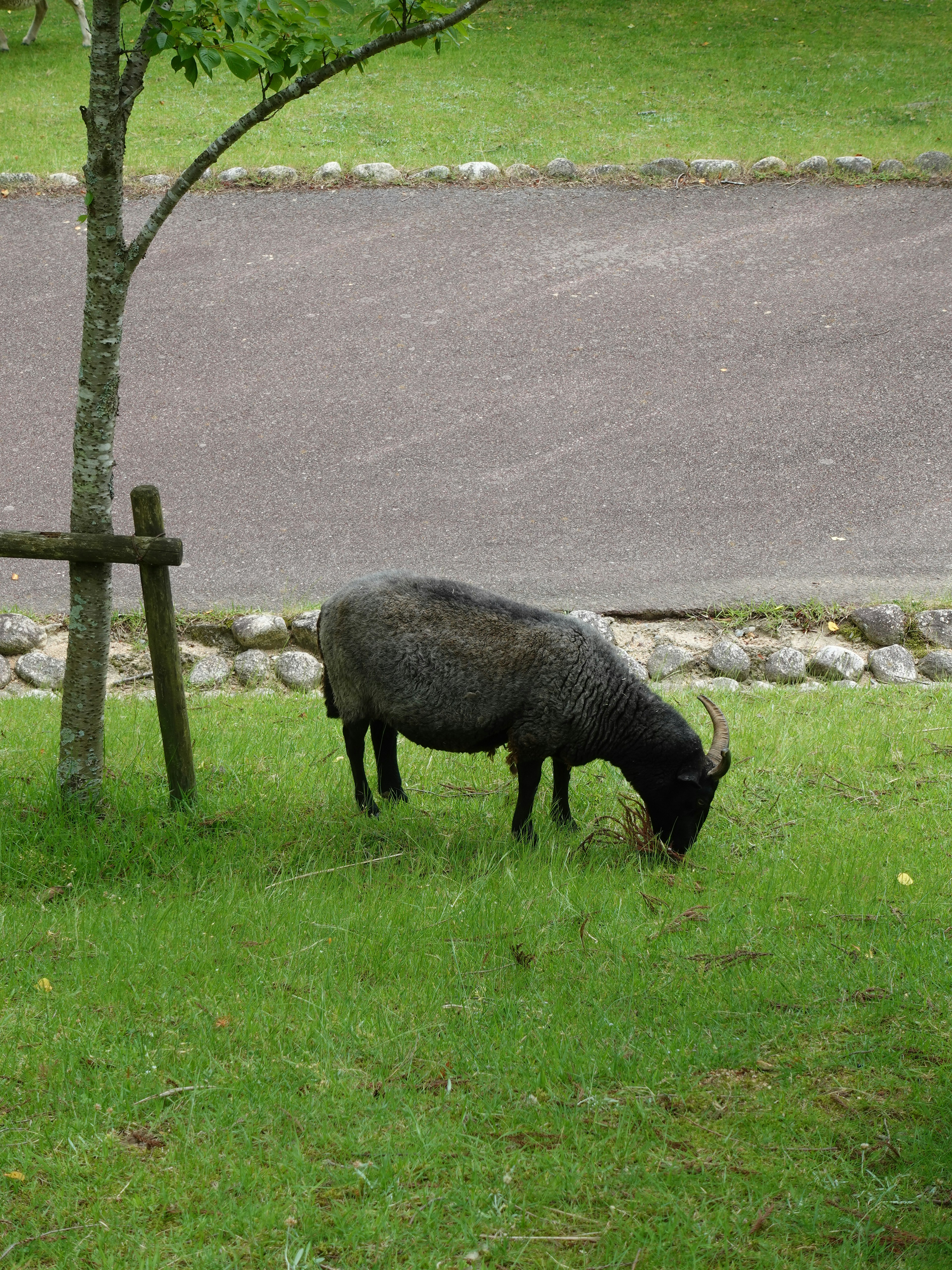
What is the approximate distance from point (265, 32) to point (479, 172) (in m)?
11.1

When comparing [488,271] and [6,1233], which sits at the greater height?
[488,271]

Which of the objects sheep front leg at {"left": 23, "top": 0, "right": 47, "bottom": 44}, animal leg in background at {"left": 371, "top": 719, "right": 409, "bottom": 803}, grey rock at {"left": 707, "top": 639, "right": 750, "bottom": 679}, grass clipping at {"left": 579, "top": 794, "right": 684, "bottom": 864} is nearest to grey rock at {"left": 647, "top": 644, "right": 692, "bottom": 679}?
grey rock at {"left": 707, "top": 639, "right": 750, "bottom": 679}

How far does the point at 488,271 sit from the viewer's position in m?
14.3

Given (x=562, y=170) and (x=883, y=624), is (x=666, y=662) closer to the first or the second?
(x=883, y=624)

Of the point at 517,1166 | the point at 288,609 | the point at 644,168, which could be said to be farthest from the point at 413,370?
the point at 517,1166

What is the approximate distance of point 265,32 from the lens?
588cm

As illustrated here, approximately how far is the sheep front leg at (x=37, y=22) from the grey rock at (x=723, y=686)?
19964 millimetres

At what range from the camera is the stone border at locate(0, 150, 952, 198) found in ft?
52.7

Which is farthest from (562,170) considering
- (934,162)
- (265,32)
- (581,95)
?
(265,32)

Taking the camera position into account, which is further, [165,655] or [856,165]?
[856,165]

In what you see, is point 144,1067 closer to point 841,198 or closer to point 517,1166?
point 517,1166

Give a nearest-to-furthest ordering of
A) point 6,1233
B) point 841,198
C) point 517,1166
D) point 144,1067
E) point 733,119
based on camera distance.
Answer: point 6,1233, point 517,1166, point 144,1067, point 841,198, point 733,119

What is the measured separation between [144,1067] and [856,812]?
4.26 meters

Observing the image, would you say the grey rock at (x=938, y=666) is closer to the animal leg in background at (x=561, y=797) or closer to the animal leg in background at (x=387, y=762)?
the animal leg in background at (x=387, y=762)
